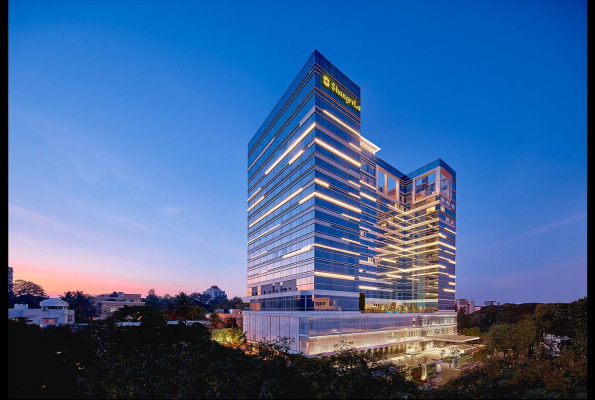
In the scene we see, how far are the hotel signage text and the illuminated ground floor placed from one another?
41.8m

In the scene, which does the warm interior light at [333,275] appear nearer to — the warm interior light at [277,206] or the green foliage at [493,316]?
the warm interior light at [277,206]

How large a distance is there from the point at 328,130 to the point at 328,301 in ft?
105

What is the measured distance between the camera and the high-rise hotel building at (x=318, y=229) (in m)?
55.9

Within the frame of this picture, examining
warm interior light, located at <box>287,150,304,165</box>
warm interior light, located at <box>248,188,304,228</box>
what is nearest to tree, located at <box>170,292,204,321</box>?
warm interior light, located at <box>248,188,304,228</box>

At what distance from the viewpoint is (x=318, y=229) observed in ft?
183

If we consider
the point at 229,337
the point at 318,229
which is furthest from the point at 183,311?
the point at 318,229

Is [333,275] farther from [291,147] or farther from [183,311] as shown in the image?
[183,311]

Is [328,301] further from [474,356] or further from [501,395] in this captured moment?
[501,395]

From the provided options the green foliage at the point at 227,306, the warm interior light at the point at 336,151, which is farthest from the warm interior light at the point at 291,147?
the green foliage at the point at 227,306

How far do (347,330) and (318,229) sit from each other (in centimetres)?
1947

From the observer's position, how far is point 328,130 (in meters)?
59.1

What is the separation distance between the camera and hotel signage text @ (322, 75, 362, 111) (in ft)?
195

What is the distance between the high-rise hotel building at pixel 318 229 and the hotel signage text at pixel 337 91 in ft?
0.76

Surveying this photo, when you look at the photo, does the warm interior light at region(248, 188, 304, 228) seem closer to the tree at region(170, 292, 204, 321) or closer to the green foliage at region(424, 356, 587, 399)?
the tree at region(170, 292, 204, 321)
